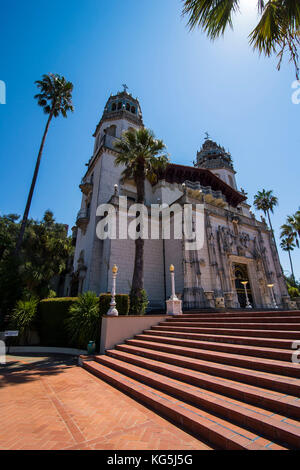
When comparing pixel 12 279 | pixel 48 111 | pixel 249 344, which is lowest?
pixel 249 344

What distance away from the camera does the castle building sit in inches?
650

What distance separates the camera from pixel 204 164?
35531mm

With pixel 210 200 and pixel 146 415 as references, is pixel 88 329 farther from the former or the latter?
pixel 210 200

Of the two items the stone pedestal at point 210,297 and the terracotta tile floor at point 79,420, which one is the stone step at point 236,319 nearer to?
the terracotta tile floor at point 79,420

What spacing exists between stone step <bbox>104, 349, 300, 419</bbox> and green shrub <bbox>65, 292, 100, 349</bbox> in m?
5.56

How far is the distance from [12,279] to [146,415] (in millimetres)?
14792

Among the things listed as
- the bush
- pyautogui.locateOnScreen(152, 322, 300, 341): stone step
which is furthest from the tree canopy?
pyautogui.locateOnScreen(152, 322, 300, 341): stone step

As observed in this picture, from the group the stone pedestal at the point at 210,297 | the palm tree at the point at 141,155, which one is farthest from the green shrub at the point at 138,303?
the palm tree at the point at 141,155

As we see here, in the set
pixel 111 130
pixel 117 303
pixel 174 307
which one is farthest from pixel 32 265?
pixel 111 130

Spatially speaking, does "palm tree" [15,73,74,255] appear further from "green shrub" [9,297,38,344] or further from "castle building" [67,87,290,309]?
"green shrub" [9,297,38,344]

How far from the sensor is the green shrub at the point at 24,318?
12.6 meters

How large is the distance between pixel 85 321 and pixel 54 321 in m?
3.89
